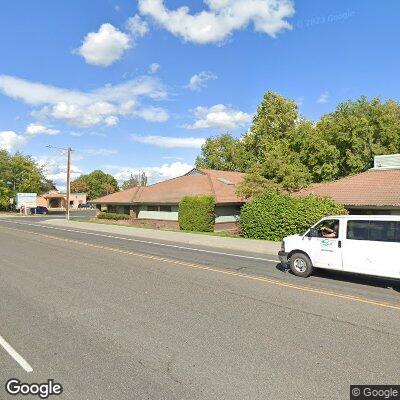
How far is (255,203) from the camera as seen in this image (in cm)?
2489

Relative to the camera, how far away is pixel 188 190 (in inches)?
1511

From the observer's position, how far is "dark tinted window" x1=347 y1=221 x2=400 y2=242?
10406 millimetres

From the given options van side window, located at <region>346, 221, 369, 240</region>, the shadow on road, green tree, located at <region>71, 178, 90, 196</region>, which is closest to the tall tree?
the shadow on road

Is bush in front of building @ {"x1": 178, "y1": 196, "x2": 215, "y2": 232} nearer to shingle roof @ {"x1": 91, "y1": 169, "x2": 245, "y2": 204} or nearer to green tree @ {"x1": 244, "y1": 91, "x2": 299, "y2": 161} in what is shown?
shingle roof @ {"x1": 91, "y1": 169, "x2": 245, "y2": 204}

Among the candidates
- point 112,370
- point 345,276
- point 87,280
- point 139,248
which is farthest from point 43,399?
point 139,248

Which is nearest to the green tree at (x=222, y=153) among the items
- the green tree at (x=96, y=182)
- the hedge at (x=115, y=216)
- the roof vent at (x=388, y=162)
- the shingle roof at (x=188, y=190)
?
the shingle roof at (x=188, y=190)

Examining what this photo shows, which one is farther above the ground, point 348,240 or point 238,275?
point 348,240

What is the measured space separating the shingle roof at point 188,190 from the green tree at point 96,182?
76049mm

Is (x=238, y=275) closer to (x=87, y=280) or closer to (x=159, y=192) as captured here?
(x=87, y=280)

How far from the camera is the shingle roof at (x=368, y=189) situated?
2345cm

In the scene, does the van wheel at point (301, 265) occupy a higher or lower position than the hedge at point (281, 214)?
lower

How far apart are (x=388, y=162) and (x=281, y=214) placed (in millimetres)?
13430

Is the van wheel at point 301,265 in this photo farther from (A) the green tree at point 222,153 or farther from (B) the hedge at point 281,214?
(A) the green tree at point 222,153

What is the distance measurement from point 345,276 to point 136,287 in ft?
21.2
